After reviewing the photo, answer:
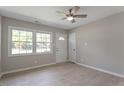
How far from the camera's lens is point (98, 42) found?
4.28 metres

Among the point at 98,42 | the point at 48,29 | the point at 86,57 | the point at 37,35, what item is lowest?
the point at 86,57

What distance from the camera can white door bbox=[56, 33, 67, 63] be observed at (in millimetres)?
5755

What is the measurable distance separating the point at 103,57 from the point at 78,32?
2.18 meters

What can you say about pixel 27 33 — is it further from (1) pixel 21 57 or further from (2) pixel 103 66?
(2) pixel 103 66

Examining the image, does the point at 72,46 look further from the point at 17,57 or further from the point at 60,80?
the point at 17,57

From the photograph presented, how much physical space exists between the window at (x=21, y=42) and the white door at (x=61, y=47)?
6.07 feet

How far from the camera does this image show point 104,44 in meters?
4.00

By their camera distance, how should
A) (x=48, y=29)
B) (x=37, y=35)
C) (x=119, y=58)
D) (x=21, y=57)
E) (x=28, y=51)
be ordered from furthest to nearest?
(x=48, y=29), (x=37, y=35), (x=28, y=51), (x=21, y=57), (x=119, y=58)

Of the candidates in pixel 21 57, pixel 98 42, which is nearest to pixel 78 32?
pixel 98 42

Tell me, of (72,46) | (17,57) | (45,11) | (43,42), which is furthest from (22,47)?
(72,46)

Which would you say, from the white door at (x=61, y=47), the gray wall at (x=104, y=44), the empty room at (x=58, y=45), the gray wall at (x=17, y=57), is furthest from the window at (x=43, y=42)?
the gray wall at (x=104, y=44)

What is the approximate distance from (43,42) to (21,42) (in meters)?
1.24

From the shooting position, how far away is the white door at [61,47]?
18.9ft

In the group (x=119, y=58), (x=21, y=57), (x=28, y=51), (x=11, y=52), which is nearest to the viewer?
(x=119, y=58)
